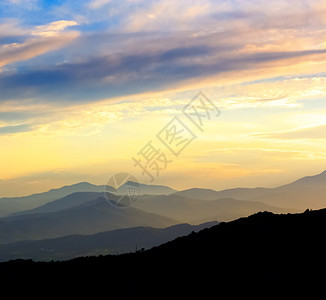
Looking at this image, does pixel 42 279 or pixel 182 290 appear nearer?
pixel 182 290

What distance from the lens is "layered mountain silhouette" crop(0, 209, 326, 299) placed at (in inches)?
1125

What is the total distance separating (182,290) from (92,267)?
41.5 ft

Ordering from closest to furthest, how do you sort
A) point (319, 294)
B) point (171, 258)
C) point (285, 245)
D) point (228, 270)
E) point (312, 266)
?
point (319, 294), point (312, 266), point (228, 270), point (285, 245), point (171, 258)

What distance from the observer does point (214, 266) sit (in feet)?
107

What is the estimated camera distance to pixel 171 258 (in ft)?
121

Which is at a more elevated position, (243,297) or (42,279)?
(42,279)

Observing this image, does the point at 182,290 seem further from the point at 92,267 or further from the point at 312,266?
the point at 92,267

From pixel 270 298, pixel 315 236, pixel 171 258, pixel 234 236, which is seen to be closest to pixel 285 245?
pixel 315 236

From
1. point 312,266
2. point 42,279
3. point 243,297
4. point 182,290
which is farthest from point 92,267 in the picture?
point 312,266

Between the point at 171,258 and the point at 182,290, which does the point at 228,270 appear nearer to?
the point at 182,290

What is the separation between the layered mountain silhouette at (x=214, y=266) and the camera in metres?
28.6

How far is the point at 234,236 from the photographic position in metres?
38.2

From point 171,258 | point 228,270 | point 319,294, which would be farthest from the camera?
point 171,258

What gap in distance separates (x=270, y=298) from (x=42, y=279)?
2193 cm
